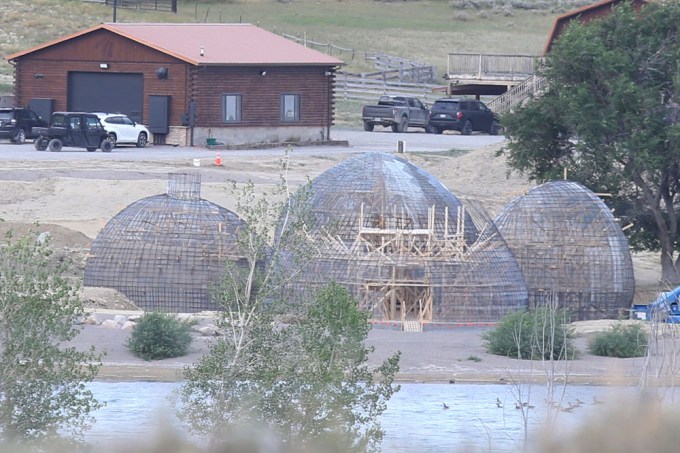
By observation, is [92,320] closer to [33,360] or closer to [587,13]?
[33,360]

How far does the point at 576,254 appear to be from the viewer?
2886 cm

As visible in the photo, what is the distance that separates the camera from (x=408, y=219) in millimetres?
27828

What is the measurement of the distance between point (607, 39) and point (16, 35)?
53.4 m

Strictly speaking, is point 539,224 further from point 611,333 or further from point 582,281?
point 611,333

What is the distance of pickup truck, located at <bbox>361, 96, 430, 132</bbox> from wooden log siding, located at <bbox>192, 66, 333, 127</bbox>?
18.8 ft

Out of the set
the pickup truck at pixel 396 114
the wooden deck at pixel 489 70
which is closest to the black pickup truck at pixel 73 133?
the pickup truck at pixel 396 114

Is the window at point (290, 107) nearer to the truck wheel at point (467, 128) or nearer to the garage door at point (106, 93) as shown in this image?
the garage door at point (106, 93)

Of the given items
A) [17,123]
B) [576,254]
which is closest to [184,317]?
[576,254]

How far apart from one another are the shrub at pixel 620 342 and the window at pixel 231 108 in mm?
28198

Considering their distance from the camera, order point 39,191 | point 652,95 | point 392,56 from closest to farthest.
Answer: point 652,95, point 39,191, point 392,56

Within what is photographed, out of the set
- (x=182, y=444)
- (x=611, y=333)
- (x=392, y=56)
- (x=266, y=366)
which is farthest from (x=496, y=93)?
(x=182, y=444)

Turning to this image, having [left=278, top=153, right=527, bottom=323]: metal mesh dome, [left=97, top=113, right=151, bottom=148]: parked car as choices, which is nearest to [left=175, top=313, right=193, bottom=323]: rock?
[left=278, top=153, right=527, bottom=323]: metal mesh dome

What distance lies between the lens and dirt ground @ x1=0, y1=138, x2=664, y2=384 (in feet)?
79.5

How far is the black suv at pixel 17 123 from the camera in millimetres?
49344
